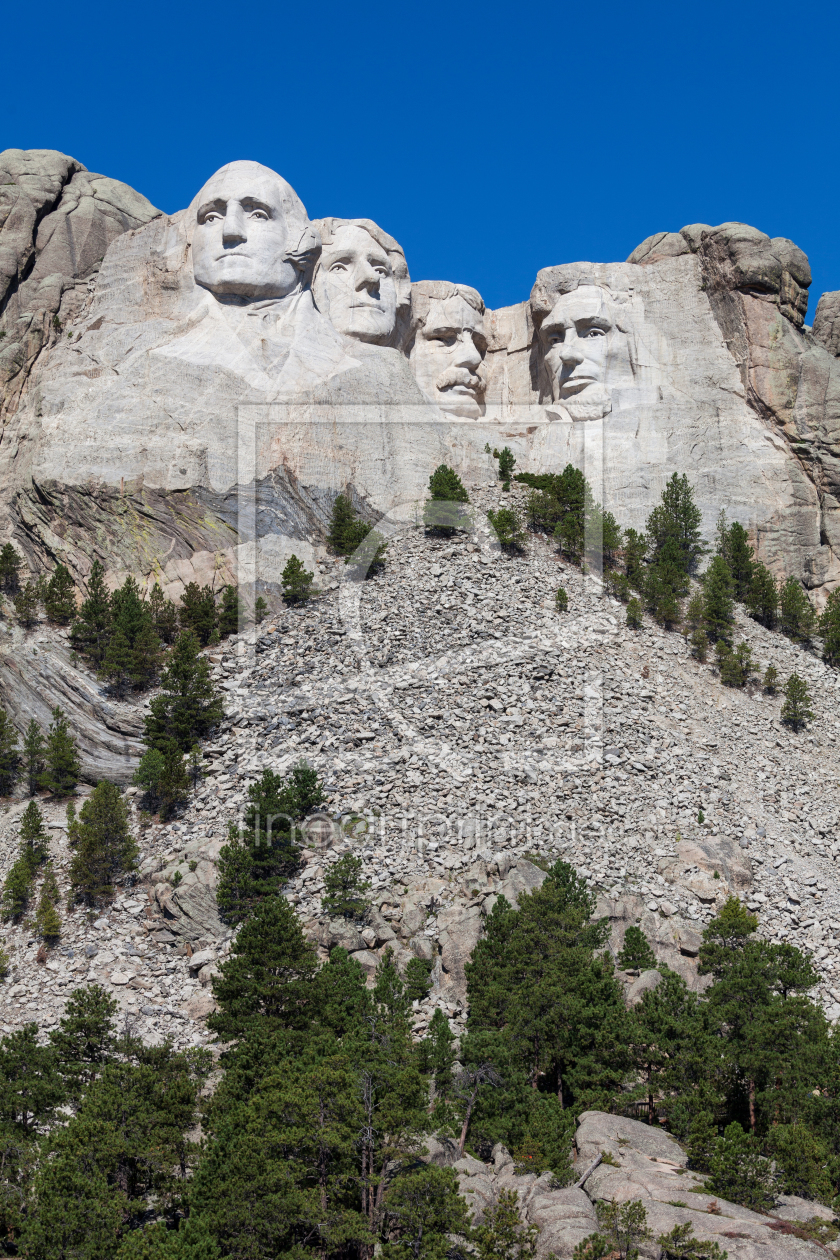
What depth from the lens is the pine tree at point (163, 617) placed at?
47.8 metres

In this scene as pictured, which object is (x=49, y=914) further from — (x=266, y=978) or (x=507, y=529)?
(x=507, y=529)

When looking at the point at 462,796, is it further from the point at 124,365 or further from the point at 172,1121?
the point at 124,365

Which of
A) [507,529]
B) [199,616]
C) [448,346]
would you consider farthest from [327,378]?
[199,616]

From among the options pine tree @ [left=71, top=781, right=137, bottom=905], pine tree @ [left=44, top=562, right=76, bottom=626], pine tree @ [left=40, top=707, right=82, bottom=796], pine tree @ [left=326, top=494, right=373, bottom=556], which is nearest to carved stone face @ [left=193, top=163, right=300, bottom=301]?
pine tree @ [left=326, top=494, right=373, bottom=556]

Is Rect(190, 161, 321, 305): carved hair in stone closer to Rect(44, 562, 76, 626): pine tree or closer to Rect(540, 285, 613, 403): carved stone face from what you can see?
Rect(540, 285, 613, 403): carved stone face

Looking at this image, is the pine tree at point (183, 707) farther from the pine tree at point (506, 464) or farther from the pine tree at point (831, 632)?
the pine tree at point (831, 632)

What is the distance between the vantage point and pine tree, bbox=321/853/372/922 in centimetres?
3816

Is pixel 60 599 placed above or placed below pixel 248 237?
below

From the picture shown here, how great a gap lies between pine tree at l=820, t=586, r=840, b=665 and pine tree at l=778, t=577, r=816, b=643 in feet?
1.43

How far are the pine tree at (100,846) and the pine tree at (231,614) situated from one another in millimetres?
8478

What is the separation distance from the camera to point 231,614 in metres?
48.7

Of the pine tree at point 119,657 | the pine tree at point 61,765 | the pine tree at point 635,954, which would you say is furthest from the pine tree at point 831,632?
the pine tree at point 61,765

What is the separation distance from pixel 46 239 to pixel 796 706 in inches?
1379

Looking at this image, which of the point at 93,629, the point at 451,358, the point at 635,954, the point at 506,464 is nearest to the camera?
the point at 635,954
